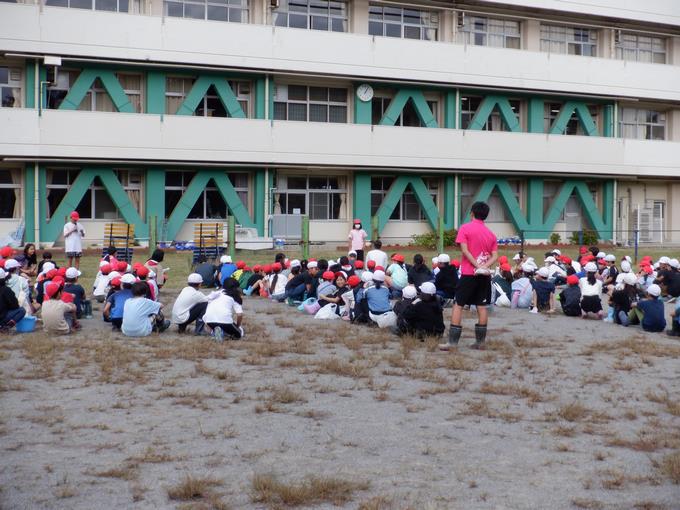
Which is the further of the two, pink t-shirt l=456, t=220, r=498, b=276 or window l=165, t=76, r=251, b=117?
window l=165, t=76, r=251, b=117

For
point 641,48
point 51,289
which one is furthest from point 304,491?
point 641,48

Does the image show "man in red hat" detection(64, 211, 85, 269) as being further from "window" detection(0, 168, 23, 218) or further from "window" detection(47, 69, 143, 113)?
"window" detection(47, 69, 143, 113)

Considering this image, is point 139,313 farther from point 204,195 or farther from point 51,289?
point 204,195

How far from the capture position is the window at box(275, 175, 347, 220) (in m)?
34.6

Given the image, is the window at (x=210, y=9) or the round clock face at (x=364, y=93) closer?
the window at (x=210, y=9)

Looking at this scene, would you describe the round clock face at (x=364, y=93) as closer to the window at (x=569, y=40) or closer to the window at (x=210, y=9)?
the window at (x=210, y=9)

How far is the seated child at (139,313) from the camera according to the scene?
43.7 ft

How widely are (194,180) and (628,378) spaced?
24280 mm

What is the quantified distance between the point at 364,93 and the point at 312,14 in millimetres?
3668

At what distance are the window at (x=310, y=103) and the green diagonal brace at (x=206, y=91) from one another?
1932 mm

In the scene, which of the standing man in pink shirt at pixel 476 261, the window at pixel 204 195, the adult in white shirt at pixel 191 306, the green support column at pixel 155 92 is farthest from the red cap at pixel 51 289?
the window at pixel 204 195

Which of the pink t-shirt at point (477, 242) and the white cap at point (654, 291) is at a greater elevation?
the pink t-shirt at point (477, 242)

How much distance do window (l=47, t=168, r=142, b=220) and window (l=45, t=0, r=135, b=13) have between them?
18.7ft

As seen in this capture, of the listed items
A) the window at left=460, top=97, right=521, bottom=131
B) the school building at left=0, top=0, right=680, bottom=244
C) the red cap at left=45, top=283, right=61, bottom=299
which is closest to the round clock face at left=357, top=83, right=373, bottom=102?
the school building at left=0, top=0, right=680, bottom=244
